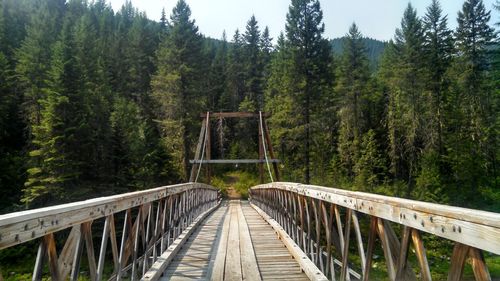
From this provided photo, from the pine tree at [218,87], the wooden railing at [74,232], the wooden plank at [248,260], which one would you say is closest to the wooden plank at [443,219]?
the wooden railing at [74,232]

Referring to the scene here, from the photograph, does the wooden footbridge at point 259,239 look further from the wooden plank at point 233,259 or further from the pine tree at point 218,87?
the pine tree at point 218,87

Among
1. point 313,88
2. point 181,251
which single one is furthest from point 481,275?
point 313,88

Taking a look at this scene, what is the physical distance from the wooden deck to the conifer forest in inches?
611

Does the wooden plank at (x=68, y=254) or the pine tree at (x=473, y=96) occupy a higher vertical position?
the pine tree at (x=473, y=96)

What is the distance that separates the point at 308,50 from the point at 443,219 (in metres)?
23.6

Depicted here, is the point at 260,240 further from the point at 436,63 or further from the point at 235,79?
the point at 235,79

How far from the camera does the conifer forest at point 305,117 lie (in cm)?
2191

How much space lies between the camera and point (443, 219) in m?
1.67

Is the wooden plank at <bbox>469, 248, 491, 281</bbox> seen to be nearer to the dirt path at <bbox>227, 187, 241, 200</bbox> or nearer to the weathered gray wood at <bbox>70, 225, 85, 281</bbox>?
the weathered gray wood at <bbox>70, 225, 85, 281</bbox>

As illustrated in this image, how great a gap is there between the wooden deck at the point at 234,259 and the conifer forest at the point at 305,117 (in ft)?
50.9

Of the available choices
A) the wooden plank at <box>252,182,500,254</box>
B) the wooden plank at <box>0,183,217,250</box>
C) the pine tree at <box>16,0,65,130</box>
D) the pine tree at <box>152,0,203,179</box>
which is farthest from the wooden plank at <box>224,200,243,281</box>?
the pine tree at <box>16,0,65,130</box>

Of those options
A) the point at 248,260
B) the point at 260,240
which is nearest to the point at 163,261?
the point at 248,260

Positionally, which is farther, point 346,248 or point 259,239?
point 259,239

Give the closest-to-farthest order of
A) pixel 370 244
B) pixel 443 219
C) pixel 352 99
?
pixel 443 219 → pixel 370 244 → pixel 352 99
